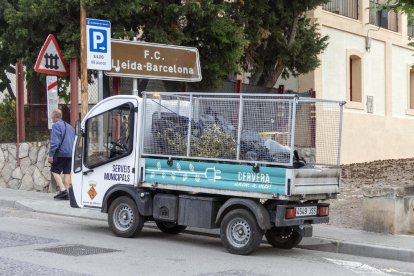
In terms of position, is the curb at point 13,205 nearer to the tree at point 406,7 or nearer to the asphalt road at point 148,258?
the asphalt road at point 148,258

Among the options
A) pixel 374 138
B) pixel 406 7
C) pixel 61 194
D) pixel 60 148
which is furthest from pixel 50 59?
pixel 374 138

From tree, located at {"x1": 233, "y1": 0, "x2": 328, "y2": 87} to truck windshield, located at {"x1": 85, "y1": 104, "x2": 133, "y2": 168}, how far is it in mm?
5656

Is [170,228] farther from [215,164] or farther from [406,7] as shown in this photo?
[406,7]

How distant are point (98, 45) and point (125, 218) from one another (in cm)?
352

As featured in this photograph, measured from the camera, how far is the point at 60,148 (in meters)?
13.4

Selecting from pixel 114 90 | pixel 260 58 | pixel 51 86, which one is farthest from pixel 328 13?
pixel 51 86

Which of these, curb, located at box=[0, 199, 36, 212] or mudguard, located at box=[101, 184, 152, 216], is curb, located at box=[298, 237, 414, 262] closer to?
mudguard, located at box=[101, 184, 152, 216]

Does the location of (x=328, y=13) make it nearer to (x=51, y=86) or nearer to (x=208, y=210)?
(x=51, y=86)

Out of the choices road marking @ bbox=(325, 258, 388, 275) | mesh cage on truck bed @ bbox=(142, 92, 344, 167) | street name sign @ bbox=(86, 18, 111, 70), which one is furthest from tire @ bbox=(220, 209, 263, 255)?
street name sign @ bbox=(86, 18, 111, 70)

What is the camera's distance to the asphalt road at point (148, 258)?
7.59m

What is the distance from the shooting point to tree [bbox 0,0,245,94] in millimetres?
12859

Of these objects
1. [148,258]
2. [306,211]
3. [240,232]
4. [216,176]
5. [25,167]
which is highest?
[216,176]

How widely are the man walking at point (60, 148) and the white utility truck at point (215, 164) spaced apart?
2792 millimetres

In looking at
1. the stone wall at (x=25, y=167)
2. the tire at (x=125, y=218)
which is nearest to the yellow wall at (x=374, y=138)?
the stone wall at (x=25, y=167)
